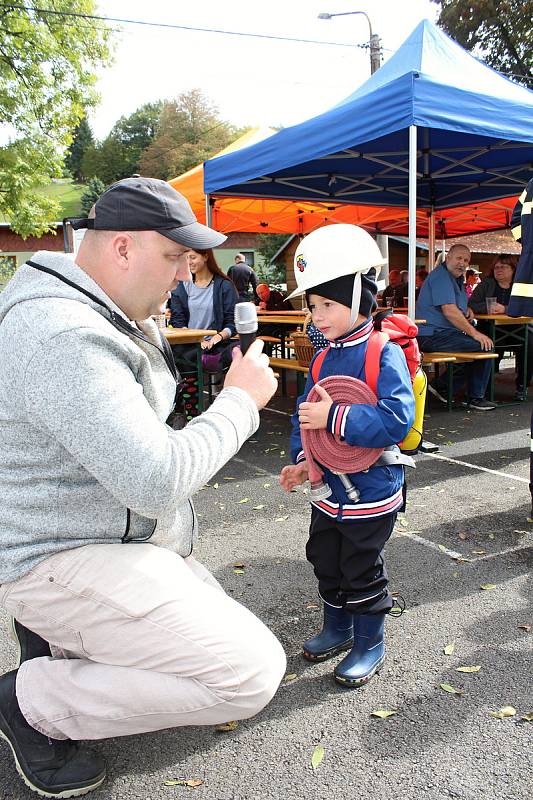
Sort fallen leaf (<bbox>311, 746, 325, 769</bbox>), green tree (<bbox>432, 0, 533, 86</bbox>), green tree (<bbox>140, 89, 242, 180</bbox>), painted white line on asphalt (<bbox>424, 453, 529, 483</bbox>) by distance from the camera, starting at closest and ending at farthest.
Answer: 1. fallen leaf (<bbox>311, 746, 325, 769</bbox>)
2. painted white line on asphalt (<bbox>424, 453, 529, 483</bbox>)
3. green tree (<bbox>432, 0, 533, 86</bbox>)
4. green tree (<bbox>140, 89, 242, 180</bbox>)

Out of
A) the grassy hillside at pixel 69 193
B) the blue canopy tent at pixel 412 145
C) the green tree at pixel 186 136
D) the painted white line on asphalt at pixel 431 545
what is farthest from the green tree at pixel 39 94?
the grassy hillside at pixel 69 193

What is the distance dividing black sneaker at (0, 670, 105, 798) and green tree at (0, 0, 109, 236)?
58.7ft

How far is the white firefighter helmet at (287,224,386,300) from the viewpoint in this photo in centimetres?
241

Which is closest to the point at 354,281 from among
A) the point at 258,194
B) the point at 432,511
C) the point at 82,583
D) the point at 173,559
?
the point at 173,559

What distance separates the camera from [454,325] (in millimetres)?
7820

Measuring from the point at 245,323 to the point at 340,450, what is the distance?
2.30 feet

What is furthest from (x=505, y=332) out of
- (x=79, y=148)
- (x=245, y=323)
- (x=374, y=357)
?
(x=79, y=148)

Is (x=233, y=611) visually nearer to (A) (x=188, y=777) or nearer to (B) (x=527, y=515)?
(A) (x=188, y=777)

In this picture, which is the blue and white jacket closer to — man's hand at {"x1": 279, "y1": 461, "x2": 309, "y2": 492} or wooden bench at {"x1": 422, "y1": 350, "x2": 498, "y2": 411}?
man's hand at {"x1": 279, "y1": 461, "x2": 309, "y2": 492}

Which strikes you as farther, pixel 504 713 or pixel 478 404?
pixel 478 404

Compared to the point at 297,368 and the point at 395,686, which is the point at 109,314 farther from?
the point at 297,368

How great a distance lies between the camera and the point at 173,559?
1.94 m

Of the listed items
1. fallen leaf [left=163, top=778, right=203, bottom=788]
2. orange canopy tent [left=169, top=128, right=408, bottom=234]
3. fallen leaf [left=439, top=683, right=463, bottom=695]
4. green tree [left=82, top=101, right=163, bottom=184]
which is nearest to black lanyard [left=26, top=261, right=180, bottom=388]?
fallen leaf [left=163, top=778, right=203, bottom=788]

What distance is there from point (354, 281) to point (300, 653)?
1.53 metres
